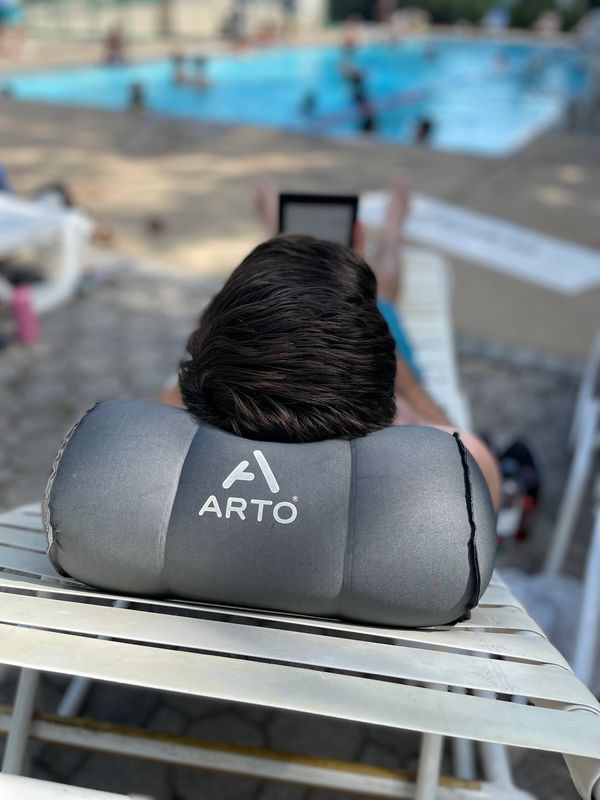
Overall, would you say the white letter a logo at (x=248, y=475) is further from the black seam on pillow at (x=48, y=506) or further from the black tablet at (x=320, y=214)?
the black tablet at (x=320, y=214)

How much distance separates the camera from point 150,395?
361cm

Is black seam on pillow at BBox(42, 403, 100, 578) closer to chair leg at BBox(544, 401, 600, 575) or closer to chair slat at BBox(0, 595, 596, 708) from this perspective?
chair slat at BBox(0, 595, 596, 708)

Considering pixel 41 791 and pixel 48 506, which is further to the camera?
pixel 48 506

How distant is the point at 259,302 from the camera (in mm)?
1115

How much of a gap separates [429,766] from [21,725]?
764mm

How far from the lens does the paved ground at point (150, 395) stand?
1.75m

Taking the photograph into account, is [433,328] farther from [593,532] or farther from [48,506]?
[48,506]

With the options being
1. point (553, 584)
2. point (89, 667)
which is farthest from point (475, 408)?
point (89, 667)

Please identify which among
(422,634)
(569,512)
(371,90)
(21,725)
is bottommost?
(569,512)

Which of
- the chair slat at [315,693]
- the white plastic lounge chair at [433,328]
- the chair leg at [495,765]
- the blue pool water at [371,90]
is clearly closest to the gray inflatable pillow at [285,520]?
the chair slat at [315,693]

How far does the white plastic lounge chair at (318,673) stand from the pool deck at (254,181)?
357cm

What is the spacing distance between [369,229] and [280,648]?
5.72m

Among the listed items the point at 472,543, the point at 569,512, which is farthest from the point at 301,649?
the point at 569,512

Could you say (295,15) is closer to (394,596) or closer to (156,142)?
(156,142)
